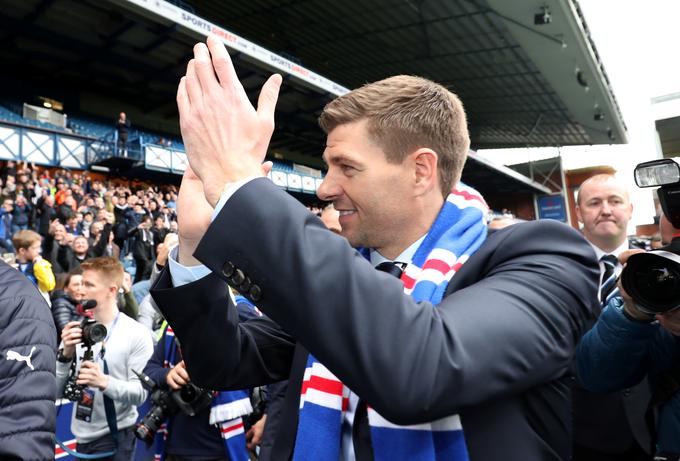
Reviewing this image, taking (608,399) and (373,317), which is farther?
(608,399)

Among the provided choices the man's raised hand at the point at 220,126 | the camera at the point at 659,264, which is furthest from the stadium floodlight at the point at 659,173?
the man's raised hand at the point at 220,126

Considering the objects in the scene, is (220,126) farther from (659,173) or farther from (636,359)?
(636,359)

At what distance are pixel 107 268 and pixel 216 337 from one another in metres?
2.57

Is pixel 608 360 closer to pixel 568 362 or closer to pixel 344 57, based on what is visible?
pixel 568 362

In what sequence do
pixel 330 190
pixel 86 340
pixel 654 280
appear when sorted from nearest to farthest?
pixel 330 190, pixel 654 280, pixel 86 340

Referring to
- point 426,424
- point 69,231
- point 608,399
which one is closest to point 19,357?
point 426,424

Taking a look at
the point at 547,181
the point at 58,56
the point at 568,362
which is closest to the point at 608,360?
the point at 568,362

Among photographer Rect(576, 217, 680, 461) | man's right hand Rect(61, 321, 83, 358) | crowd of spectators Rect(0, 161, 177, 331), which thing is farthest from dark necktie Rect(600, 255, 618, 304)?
crowd of spectators Rect(0, 161, 177, 331)

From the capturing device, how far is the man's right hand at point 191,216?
3.65 feet

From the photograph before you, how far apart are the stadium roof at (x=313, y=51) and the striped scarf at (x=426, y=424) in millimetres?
11335

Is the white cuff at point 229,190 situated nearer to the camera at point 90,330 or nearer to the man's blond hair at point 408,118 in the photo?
the man's blond hair at point 408,118

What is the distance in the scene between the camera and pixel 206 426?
2686 mm

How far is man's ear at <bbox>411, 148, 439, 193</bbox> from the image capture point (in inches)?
48.3

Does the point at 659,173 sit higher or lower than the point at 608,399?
higher
